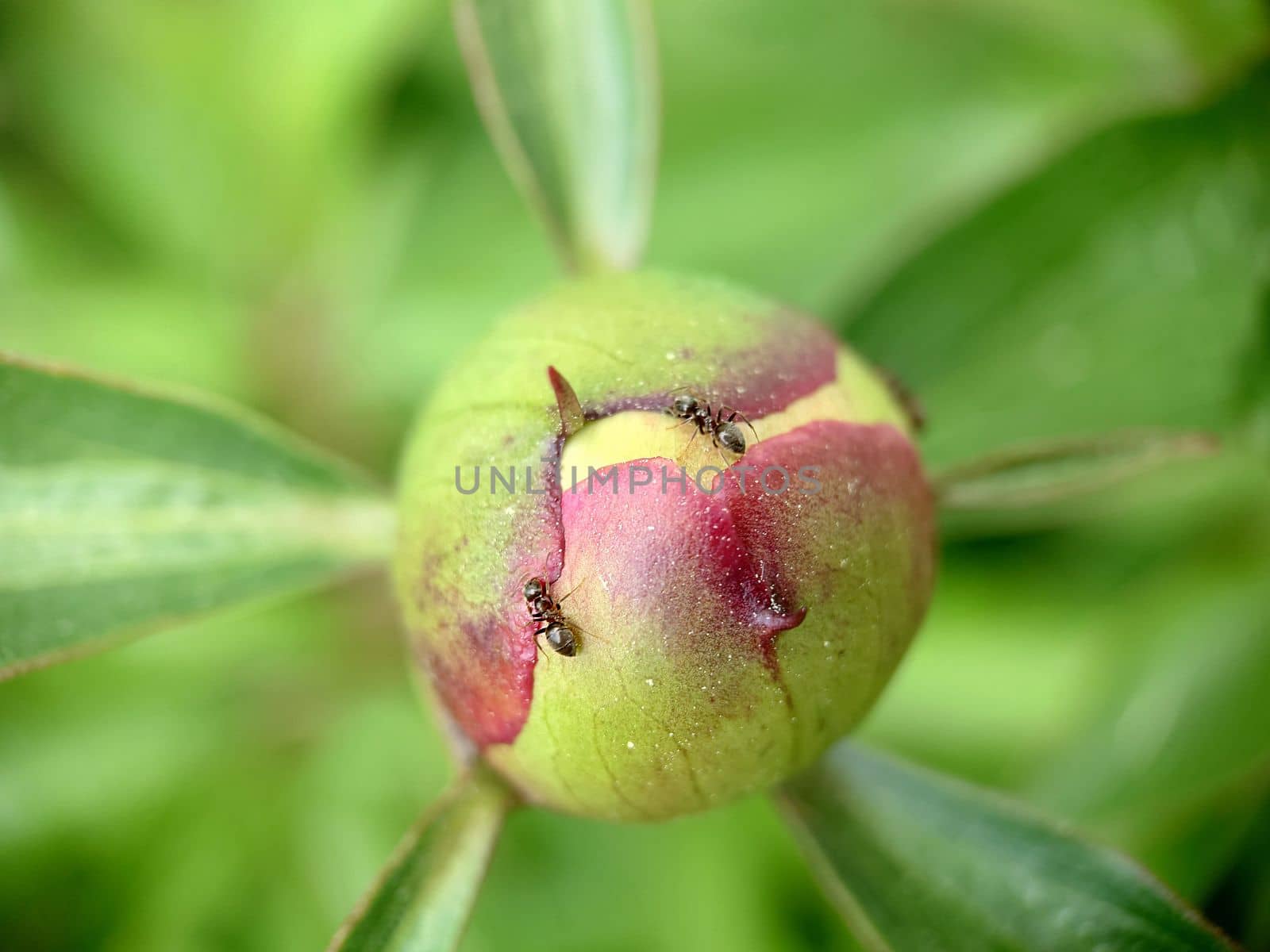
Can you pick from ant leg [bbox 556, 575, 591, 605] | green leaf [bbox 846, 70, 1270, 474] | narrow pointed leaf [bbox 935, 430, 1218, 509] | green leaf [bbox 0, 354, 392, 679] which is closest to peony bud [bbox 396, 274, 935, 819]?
ant leg [bbox 556, 575, 591, 605]

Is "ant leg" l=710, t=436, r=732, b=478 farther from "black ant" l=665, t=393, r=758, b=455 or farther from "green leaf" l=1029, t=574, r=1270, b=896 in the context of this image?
"green leaf" l=1029, t=574, r=1270, b=896

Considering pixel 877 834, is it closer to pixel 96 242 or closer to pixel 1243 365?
pixel 1243 365

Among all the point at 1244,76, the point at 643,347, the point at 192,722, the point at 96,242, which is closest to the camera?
the point at 643,347

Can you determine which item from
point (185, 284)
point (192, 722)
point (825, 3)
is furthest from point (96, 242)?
point (825, 3)

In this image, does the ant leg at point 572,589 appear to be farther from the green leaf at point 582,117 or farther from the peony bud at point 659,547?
the green leaf at point 582,117

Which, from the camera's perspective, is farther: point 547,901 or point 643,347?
point 547,901

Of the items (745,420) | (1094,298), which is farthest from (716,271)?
(745,420)

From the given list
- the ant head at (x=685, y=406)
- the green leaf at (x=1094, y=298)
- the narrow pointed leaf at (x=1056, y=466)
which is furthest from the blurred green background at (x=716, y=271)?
the ant head at (x=685, y=406)
